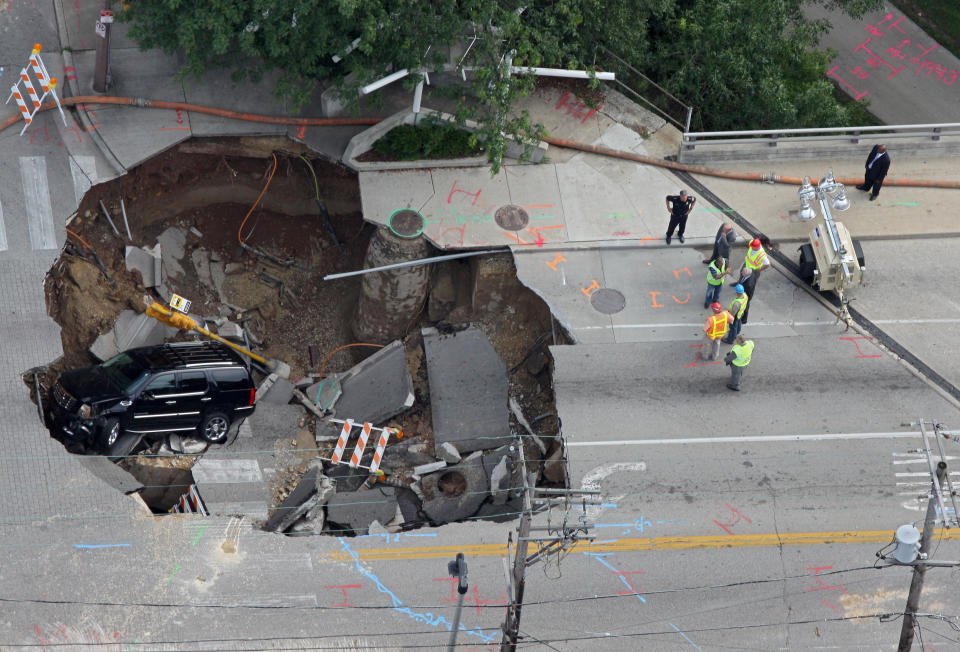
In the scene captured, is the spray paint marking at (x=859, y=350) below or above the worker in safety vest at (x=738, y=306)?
below

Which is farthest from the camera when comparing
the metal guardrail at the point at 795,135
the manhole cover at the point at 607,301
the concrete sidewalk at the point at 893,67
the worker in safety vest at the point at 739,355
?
the concrete sidewalk at the point at 893,67

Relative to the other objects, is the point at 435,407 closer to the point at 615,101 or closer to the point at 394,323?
the point at 394,323

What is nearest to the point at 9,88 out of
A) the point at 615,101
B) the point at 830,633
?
the point at 615,101

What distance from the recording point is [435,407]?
21016 millimetres

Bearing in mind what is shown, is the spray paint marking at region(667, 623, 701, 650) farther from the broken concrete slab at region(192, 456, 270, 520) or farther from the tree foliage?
the tree foliage

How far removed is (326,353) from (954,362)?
12314 mm

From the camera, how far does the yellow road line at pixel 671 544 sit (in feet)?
59.5

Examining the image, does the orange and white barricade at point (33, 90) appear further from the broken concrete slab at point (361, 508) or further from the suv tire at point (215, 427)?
the broken concrete slab at point (361, 508)

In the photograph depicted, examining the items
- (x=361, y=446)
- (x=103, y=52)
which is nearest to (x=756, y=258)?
(x=361, y=446)

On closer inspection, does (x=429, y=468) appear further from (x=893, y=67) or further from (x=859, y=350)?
(x=893, y=67)

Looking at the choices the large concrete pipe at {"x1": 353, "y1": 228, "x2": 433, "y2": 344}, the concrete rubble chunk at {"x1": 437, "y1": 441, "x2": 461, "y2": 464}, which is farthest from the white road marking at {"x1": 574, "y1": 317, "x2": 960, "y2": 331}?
the large concrete pipe at {"x1": 353, "y1": 228, "x2": 433, "y2": 344}

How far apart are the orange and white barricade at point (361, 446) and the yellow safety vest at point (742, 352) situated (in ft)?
21.0

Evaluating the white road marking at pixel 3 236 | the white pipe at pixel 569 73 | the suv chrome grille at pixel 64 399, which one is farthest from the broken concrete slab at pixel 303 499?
the white pipe at pixel 569 73

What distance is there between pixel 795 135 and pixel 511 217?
23.0 ft
